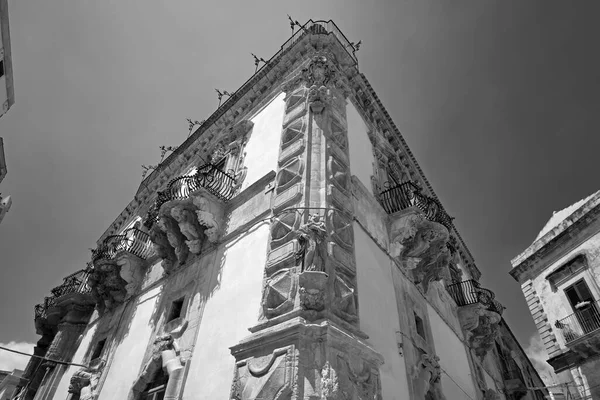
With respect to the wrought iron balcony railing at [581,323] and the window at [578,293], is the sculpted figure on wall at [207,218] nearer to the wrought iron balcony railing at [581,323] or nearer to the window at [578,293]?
the wrought iron balcony railing at [581,323]

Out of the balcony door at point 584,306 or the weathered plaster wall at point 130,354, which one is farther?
the balcony door at point 584,306

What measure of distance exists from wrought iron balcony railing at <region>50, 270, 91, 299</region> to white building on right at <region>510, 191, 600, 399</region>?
19.5m

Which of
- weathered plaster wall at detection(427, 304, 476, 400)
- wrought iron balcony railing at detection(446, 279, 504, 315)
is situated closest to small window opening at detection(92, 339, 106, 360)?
weathered plaster wall at detection(427, 304, 476, 400)

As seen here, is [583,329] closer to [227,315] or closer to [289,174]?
[289,174]

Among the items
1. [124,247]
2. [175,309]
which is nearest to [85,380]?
[175,309]

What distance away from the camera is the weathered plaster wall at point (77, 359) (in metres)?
10.4

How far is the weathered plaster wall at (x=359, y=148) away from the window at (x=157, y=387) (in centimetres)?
574

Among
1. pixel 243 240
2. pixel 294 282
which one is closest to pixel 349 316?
pixel 294 282

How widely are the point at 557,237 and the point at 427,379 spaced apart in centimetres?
1445

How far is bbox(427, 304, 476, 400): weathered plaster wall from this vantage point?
27.8 feet

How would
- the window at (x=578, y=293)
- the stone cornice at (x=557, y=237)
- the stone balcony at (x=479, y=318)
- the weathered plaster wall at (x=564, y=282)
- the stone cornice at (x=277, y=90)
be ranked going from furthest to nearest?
1. the stone cornice at (x=557, y=237)
2. the window at (x=578, y=293)
3. the weathered plaster wall at (x=564, y=282)
4. the stone balcony at (x=479, y=318)
5. the stone cornice at (x=277, y=90)

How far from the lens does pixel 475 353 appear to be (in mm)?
12109

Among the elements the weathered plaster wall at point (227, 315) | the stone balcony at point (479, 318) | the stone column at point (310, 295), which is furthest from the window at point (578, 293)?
the weathered plaster wall at point (227, 315)

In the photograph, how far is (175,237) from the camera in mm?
9148
